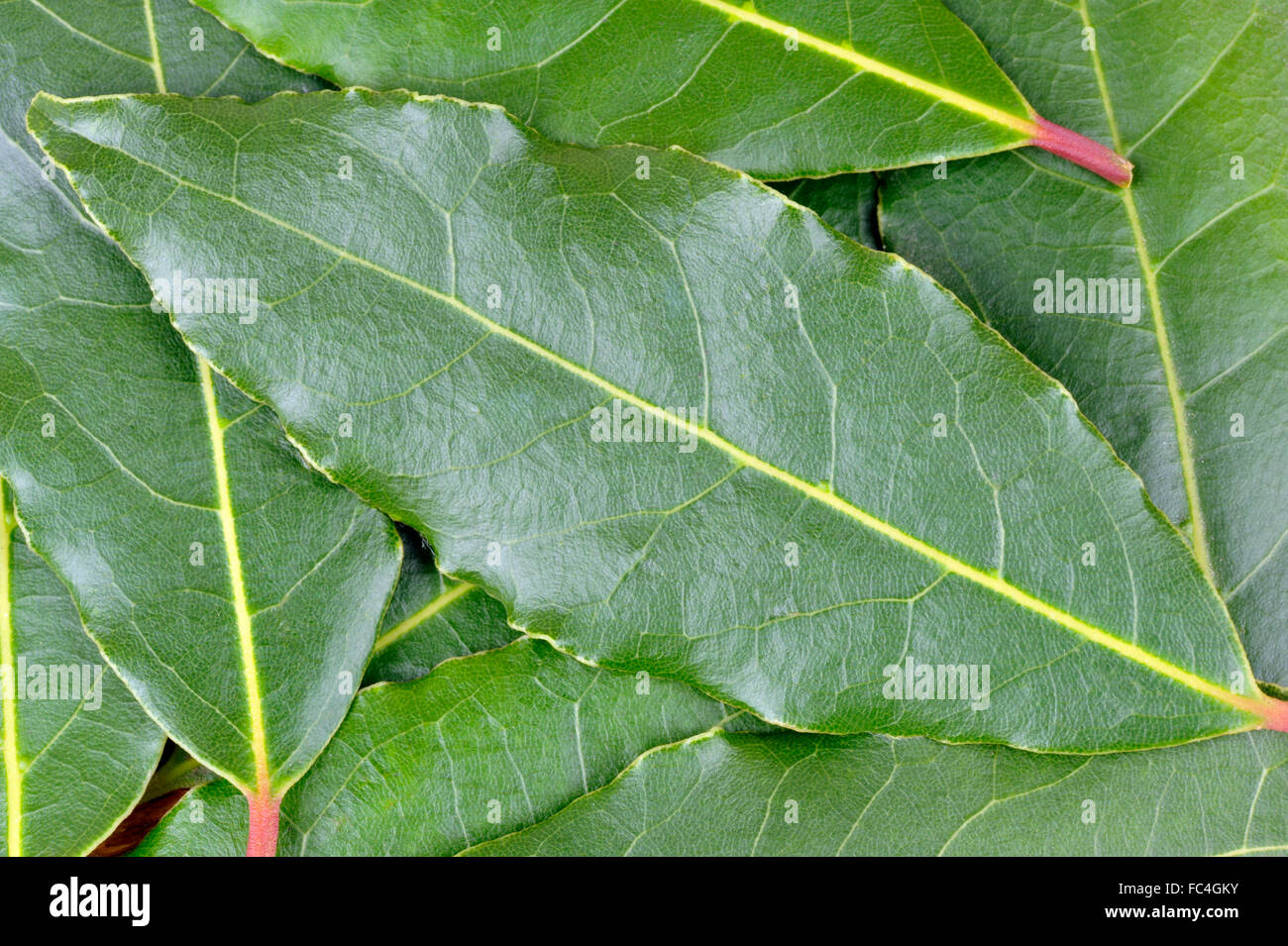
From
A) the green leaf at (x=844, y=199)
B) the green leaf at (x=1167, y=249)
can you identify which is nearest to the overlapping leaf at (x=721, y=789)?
the green leaf at (x=1167, y=249)

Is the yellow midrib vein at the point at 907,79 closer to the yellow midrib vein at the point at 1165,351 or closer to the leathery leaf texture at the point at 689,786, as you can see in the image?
the yellow midrib vein at the point at 1165,351

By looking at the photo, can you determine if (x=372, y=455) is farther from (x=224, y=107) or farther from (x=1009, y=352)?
(x=1009, y=352)

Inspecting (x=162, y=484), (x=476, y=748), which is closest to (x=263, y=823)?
(x=476, y=748)

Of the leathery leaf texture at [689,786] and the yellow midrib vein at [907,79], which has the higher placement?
the yellow midrib vein at [907,79]

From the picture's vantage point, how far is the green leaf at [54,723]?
3.30ft

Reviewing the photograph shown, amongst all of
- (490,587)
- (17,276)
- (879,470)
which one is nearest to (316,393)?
(490,587)

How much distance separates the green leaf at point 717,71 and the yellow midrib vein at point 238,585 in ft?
1.13

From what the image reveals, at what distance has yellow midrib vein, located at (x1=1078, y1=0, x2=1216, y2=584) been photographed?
0.97 metres

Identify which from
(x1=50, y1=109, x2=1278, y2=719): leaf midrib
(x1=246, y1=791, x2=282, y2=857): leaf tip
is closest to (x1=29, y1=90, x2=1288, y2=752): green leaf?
(x1=50, y1=109, x2=1278, y2=719): leaf midrib

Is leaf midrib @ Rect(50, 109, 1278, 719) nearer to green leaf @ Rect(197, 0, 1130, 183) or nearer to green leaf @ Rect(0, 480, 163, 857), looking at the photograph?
green leaf @ Rect(197, 0, 1130, 183)

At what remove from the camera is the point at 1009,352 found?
0.90 metres

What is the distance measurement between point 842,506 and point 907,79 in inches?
16.9
